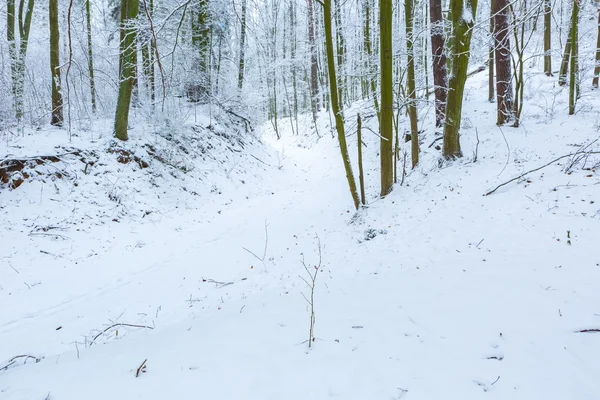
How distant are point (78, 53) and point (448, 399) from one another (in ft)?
57.1

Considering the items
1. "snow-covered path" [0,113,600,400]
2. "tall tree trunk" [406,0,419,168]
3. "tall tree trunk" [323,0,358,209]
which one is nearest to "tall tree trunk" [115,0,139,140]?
"snow-covered path" [0,113,600,400]

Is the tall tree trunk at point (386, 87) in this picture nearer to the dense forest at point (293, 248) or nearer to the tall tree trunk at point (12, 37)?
the dense forest at point (293, 248)

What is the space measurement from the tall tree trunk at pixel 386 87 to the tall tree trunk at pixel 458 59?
4.89ft

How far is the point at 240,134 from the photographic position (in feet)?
47.0

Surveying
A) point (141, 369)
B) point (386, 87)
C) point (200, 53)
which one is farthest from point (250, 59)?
point (141, 369)

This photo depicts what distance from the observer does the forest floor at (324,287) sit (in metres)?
2.40

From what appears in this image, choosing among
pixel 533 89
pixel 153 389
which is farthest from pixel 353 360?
pixel 533 89

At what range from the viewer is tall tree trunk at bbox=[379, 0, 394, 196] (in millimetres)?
6371

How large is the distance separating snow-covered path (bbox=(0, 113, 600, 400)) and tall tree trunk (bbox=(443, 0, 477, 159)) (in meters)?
1.03

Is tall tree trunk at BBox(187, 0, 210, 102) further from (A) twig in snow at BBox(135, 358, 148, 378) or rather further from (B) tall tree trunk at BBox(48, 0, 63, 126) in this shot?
(A) twig in snow at BBox(135, 358, 148, 378)

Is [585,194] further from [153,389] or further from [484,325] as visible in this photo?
[153,389]

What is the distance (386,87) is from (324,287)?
15.1ft

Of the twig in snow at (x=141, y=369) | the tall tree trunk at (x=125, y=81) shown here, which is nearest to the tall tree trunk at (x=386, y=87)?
the twig in snow at (x=141, y=369)

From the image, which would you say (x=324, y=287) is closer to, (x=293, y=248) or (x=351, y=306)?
(x=351, y=306)
